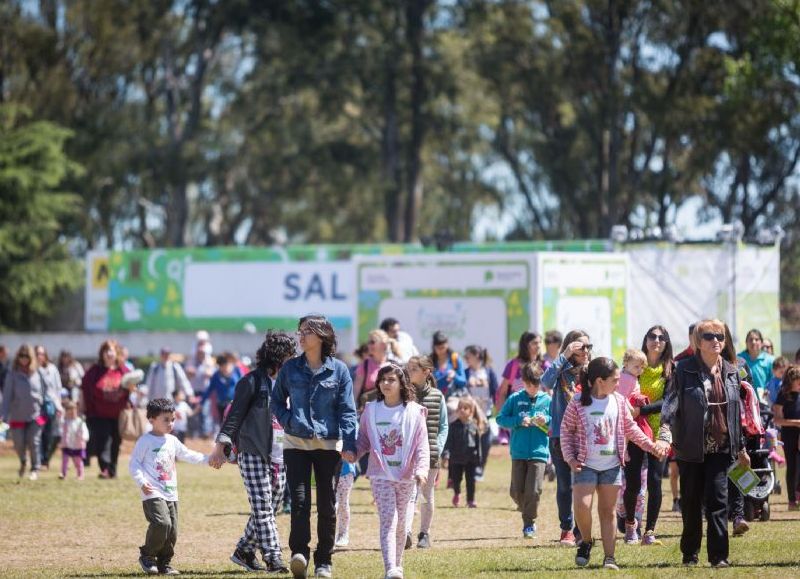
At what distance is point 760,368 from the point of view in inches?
691

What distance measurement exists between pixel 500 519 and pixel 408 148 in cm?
3616

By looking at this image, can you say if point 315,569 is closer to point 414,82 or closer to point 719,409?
point 719,409

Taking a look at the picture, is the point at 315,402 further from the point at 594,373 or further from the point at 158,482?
the point at 594,373

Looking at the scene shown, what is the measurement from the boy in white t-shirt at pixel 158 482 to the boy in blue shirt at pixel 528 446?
3.50m

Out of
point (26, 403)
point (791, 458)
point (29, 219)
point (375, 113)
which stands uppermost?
point (375, 113)

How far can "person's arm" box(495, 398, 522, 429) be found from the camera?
1366 cm

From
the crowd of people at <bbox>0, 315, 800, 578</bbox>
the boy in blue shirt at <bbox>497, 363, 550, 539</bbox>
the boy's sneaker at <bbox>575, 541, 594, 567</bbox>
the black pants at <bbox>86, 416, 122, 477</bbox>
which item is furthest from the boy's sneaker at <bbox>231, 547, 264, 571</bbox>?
the black pants at <bbox>86, 416, 122, 477</bbox>

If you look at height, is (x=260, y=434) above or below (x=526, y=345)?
below

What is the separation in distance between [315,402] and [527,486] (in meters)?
3.80

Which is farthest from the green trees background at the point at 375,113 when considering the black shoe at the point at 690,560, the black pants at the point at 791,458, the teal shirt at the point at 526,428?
the black shoe at the point at 690,560

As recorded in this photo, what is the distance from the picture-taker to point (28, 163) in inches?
1821

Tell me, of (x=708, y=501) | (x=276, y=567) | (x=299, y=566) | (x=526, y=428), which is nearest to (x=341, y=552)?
(x=276, y=567)

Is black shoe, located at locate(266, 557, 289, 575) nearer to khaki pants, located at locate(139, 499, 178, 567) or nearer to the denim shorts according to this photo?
khaki pants, located at locate(139, 499, 178, 567)

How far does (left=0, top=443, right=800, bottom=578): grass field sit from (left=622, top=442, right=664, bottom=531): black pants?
272 mm
